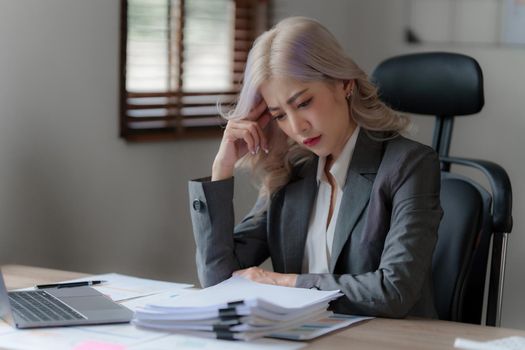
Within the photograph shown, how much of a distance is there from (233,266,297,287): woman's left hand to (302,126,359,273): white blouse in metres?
0.17

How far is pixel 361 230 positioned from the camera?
196cm

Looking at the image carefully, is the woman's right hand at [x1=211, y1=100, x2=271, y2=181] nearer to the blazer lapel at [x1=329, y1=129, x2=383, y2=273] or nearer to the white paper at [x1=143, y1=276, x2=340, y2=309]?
the blazer lapel at [x1=329, y1=129, x2=383, y2=273]

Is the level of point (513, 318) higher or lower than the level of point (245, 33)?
lower

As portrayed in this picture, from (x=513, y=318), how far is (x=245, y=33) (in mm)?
1337

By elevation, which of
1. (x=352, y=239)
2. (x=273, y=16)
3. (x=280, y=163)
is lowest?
(x=352, y=239)

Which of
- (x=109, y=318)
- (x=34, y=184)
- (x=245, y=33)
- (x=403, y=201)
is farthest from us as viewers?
(x=245, y=33)

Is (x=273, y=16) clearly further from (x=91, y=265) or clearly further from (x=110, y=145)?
(x=91, y=265)

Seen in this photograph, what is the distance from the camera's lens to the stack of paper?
1535mm

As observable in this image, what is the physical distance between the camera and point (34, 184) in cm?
243

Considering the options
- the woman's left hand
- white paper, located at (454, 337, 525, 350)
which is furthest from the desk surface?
the woman's left hand

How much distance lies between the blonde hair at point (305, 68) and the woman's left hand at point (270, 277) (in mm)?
273

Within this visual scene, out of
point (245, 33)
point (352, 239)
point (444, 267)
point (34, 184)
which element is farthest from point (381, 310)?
point (245, 33)

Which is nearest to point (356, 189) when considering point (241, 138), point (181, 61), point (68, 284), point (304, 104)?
point (304, 104)

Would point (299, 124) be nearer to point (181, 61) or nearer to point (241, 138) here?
point (241, 138)
